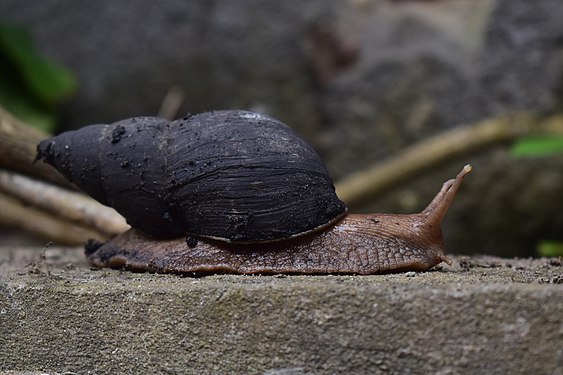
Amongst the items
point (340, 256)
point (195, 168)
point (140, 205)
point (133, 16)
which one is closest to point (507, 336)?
point (340, 256)

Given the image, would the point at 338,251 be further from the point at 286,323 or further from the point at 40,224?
the point at 40,224

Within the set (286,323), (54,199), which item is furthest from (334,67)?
(286,323)

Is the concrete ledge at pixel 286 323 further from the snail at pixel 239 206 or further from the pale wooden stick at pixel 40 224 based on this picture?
the pale wooden stick at pixel 40 224

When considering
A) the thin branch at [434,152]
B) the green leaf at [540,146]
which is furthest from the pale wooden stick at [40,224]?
the green leaf at [540,146]

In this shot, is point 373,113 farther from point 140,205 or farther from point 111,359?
point 111,359

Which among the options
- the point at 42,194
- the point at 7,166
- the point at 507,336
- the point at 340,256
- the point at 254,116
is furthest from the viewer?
the point at 42,194
